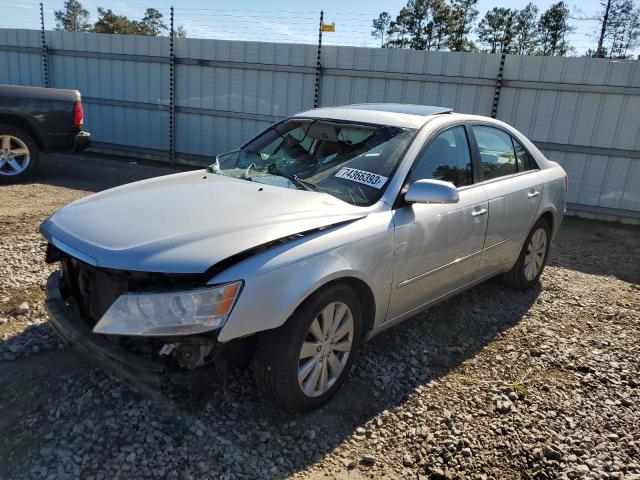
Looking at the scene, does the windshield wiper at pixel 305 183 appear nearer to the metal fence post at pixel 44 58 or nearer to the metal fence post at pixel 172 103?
the metal fence post at pixel 172 103

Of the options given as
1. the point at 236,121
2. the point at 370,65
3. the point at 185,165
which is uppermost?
the point at 370,65

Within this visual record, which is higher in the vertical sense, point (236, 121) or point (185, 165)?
point (236, 121)

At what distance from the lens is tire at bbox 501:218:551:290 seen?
4805 millimetres

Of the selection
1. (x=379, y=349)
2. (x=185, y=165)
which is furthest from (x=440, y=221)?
(x=185, y=165)

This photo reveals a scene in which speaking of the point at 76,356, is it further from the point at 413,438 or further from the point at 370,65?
the point at 370,65

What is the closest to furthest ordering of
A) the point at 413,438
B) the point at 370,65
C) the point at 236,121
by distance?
the point at 413,438
the point at 370,65
the point at 236,121

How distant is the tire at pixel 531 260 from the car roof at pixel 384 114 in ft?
5.05

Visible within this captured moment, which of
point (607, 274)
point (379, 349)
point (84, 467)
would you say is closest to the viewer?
point (84, 467)

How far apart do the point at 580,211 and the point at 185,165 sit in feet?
25.2

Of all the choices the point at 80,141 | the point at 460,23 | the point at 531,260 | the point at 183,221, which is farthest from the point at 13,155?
the point at 460,23

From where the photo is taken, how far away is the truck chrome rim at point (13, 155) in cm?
805

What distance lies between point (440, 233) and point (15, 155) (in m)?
7.37

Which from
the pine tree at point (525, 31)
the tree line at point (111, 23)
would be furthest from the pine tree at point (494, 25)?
the tree line at point (111, 23)

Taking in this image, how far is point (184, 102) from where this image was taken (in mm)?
11000
